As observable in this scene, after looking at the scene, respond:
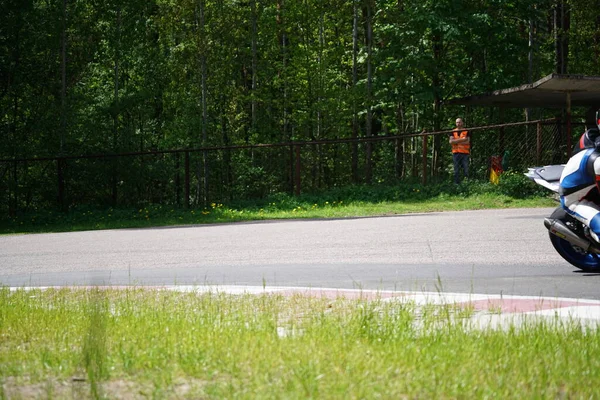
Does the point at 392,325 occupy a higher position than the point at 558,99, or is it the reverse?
the point at 558,99

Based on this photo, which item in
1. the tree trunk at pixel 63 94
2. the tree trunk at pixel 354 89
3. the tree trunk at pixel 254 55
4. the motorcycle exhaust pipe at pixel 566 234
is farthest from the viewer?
the tree trunk at pixel 254 55

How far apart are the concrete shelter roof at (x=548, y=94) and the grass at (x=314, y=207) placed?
2839 millimetres

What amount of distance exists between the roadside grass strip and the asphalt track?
0.67 m

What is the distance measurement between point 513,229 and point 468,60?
836 inches

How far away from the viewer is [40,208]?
2811cm

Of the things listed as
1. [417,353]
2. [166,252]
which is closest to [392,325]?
[417,353]

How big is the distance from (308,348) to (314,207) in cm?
1970

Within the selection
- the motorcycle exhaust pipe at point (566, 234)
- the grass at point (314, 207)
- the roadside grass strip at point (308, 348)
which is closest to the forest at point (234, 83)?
the grass at point (314, 207)

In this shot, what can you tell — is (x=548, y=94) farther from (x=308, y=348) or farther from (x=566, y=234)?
(x=308, y=348)

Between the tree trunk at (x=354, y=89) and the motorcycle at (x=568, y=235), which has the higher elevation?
the tree trunk at (x=354, y=89)

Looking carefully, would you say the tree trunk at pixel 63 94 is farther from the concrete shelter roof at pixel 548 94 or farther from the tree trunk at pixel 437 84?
the concrete shelter roof at pixel 548 94

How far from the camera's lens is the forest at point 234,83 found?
94.5 ft

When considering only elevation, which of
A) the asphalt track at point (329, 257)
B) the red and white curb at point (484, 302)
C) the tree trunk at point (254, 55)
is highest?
the tree trunk at point (254, 55)

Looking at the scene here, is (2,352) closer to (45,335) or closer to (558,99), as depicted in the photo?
(45,335)
